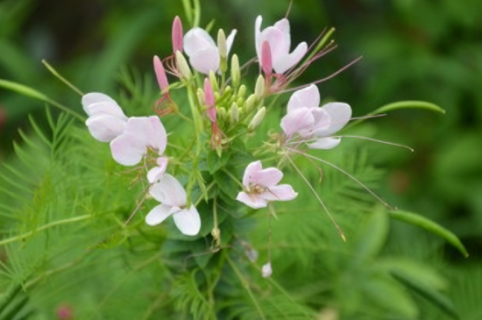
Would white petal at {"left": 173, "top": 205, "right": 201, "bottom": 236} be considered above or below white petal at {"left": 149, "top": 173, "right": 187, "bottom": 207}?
below

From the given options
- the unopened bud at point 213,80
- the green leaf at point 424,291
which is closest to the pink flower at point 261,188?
the unopened bud at point 213,80

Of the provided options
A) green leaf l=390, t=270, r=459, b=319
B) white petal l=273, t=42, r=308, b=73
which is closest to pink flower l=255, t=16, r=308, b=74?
white petal l=273, t=42, r=308, b=73

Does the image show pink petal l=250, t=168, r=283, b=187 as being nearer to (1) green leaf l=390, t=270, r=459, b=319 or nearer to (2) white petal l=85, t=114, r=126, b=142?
(2) white petal l=85, t=114, r=126, b=142

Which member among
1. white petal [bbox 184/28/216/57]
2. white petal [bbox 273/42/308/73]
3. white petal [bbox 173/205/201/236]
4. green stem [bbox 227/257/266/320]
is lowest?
green stem [bbox 227/257/266/320]

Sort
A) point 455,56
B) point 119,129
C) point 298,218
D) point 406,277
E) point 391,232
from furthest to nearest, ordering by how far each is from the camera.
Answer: point 455,56, point 391,232, point 298,218, point 406,277, point 119,129

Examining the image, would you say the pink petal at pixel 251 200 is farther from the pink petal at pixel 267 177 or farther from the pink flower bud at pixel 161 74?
the pink flower bud at pixel 161 74

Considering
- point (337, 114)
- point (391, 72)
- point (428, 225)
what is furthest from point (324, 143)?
point (391, 72)

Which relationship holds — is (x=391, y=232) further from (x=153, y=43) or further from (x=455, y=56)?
(x=153, y=43)

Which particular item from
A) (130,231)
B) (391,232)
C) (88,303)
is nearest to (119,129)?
(130,231)
